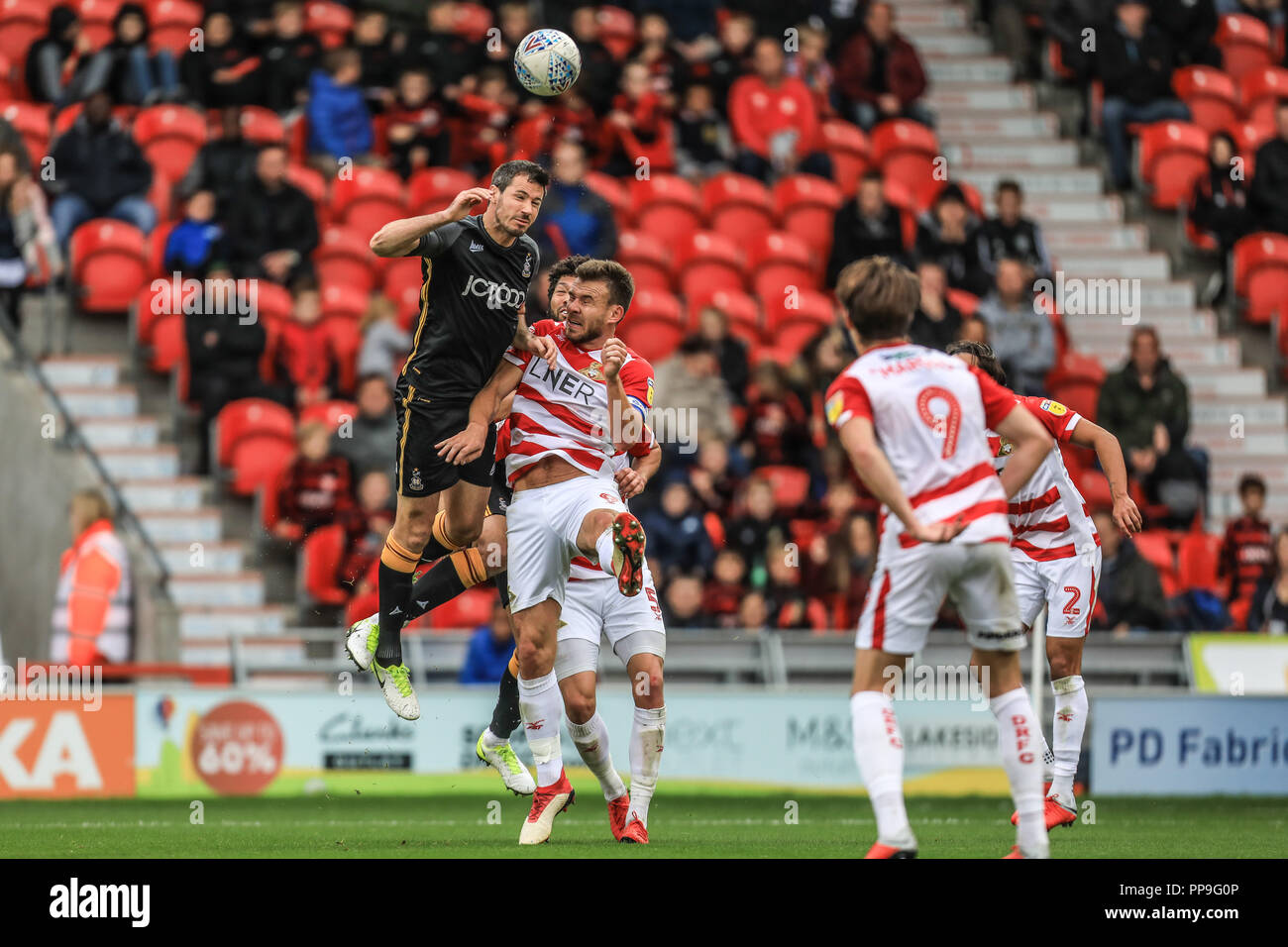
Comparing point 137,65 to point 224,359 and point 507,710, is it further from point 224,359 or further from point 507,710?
point 507,710

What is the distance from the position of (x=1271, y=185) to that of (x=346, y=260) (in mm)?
10111

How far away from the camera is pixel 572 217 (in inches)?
682

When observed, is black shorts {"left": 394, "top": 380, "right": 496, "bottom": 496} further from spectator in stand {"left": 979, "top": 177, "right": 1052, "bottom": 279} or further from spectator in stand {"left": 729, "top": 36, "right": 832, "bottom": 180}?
spectator in stand {"left": 729, "top": 36, "right": 832, "bottom": 180}

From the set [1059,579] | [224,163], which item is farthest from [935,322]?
[1059,579]

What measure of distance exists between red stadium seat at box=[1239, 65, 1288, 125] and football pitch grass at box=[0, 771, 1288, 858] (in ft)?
35.2

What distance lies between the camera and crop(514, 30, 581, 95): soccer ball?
31.7ft

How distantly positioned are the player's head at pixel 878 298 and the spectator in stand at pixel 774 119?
13524 mm

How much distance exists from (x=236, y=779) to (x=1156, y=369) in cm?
913

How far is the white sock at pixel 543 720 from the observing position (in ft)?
30.9

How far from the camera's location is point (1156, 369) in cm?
1762

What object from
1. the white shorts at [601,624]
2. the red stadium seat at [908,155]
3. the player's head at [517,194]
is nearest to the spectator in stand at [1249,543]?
the red stadium seat at [908,155]

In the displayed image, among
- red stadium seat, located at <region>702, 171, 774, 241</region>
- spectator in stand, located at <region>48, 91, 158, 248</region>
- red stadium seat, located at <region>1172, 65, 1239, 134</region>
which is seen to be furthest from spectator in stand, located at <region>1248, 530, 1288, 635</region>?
spectator in stand, located at <region>48, 91, 158, 248</region>

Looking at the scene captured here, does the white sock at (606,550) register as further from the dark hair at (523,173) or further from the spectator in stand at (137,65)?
the spectator in stand at (137,65)
